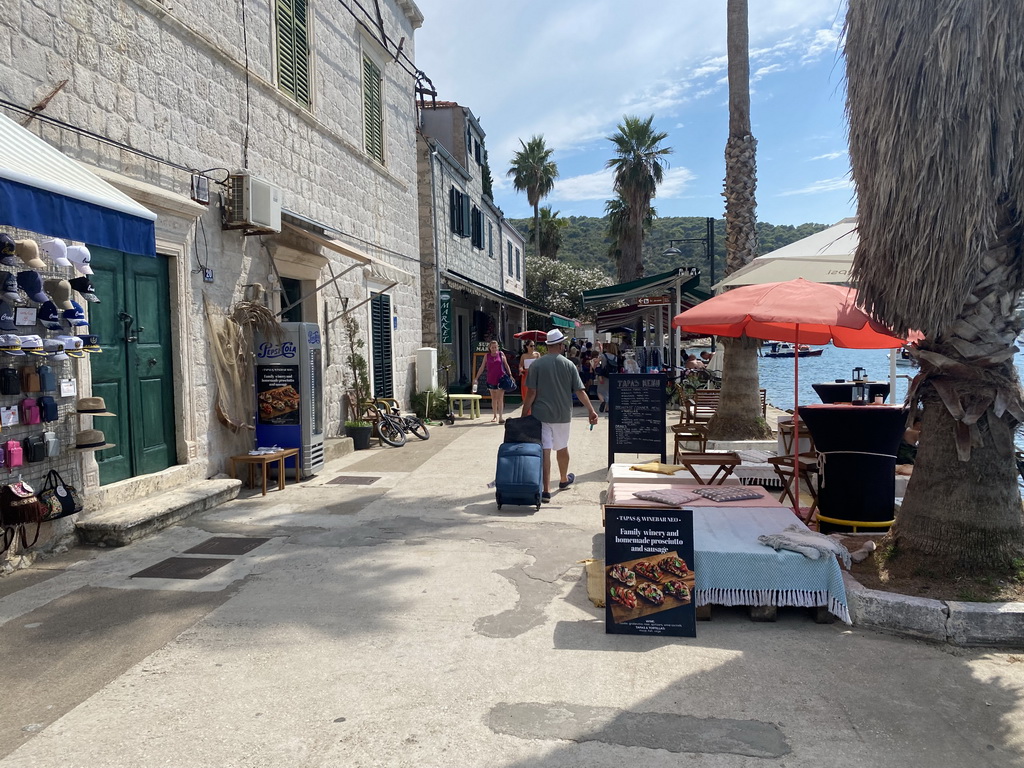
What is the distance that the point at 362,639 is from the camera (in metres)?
3.91

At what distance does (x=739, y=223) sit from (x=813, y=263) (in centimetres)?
335

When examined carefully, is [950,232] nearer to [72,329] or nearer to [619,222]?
[72,329]

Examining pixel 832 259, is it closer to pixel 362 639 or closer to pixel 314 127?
pixel 362 639

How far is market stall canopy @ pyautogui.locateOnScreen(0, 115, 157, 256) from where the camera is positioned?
3.76m

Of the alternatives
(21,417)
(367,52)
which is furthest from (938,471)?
(367,52)

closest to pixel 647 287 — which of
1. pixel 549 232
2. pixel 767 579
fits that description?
pixel 767 579

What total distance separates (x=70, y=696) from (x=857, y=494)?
5.14 metres

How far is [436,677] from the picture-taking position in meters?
3.46

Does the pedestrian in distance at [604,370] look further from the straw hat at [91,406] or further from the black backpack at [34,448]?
the black backpack at [34,448]

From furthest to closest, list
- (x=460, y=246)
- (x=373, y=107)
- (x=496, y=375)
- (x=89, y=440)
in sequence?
(x=460, y=246) < (x=496, y=375) < (x=373, y=107) < (x=89, y=440)

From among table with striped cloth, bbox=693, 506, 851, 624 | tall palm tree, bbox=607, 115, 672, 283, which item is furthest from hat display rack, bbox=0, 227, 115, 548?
tall palm tree, bbox=607, 115, 672, 283

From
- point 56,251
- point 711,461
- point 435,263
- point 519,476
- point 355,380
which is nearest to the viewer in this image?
point 56,251

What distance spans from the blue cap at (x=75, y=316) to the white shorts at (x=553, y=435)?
14.0 feet

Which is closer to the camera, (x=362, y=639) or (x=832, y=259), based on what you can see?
(x=362, y=639)
